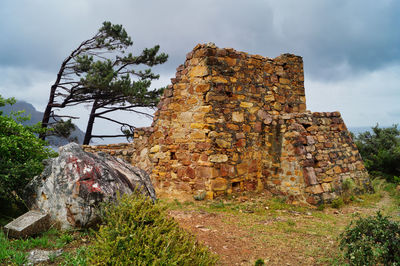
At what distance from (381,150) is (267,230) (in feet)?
28.2

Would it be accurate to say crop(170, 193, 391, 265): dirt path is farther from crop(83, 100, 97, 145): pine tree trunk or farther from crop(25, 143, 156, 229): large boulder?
crop(83, 100, 97, 145): pine tree trunk

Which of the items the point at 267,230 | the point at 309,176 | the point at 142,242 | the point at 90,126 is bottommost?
the point at 267,230

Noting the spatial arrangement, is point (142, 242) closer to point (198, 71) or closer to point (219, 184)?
point (219, 184)

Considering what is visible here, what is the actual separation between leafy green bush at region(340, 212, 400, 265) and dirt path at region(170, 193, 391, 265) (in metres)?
0.51

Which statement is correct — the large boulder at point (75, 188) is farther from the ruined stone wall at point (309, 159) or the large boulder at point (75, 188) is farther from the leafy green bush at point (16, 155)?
the ruined stone wall at point (309, 159)

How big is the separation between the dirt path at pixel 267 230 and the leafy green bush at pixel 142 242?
3.38 feet

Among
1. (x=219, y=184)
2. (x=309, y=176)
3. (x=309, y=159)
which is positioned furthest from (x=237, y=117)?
(x=309, y=176)

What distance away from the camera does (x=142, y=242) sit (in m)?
2.81

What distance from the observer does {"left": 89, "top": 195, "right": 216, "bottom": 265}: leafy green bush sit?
2.66 metres

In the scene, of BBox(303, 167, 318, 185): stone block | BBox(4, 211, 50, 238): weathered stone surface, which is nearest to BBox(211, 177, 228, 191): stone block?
BBox(303, 167, 318, 185): stone block

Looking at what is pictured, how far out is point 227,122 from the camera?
7.32m

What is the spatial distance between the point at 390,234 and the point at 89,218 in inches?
152

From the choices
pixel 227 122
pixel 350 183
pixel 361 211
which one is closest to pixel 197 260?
pixel 227 122

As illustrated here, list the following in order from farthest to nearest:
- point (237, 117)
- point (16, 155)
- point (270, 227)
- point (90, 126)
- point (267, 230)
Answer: point (90, 126)
point (237, 117)
point (270, 227)
point (267, 230)
point (16, 155)
